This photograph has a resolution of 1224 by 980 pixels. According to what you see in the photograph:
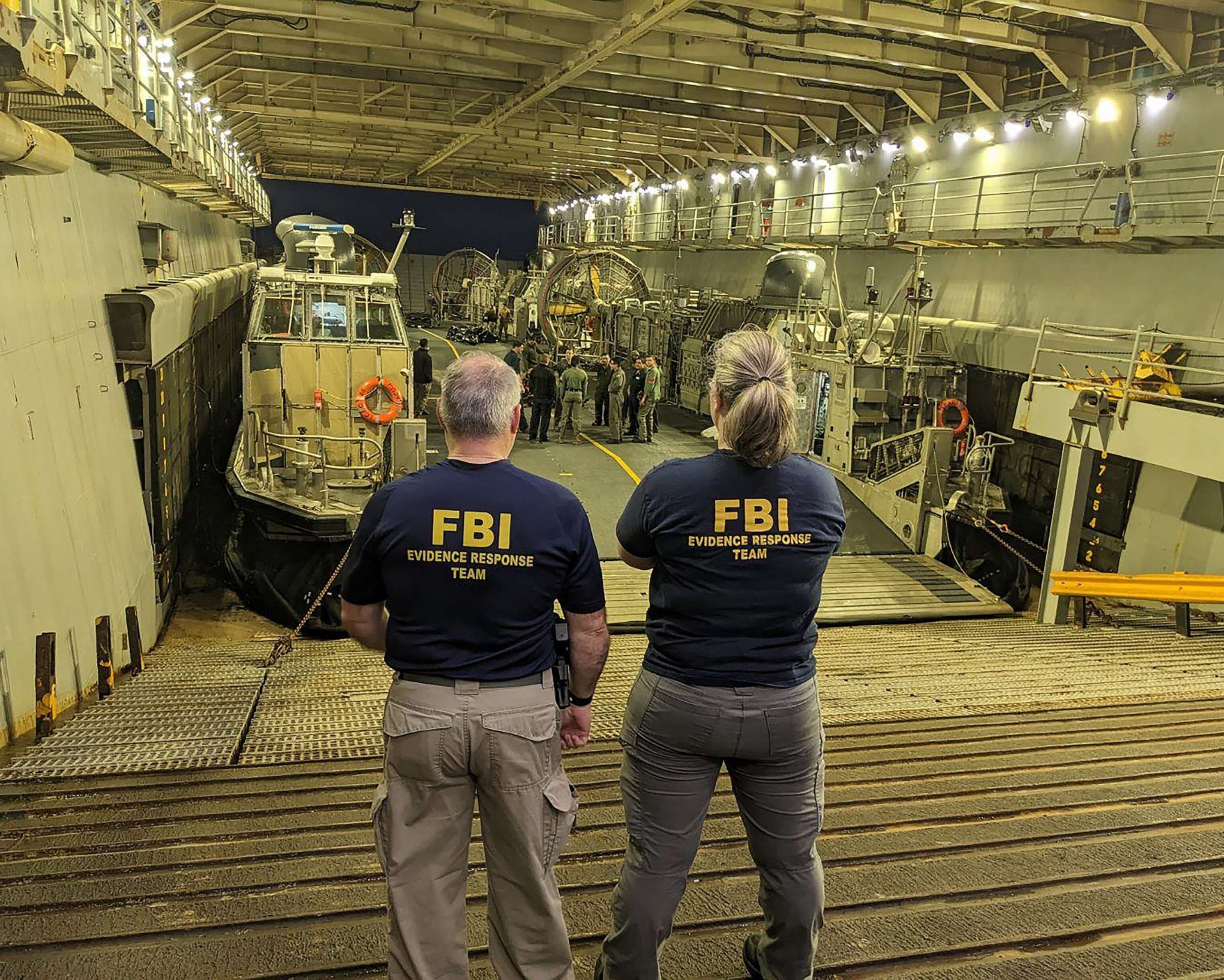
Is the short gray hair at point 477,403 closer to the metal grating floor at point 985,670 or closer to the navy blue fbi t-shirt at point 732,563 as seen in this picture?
the navy blue fbi t-shirt at point 732,563

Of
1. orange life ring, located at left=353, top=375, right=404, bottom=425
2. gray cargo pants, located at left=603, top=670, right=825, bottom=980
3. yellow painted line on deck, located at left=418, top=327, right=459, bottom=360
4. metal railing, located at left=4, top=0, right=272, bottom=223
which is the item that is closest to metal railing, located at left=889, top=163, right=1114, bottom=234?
orange life ring, located at left=353, top=375, right=404, bottom=425

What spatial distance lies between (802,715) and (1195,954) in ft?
5.00

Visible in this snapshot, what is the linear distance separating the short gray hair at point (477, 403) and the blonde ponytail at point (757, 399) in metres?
0.58

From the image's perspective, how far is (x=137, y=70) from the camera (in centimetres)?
816

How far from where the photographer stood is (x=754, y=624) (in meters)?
2.43

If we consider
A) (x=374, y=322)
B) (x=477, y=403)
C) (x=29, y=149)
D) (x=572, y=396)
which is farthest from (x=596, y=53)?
(x=477, y=403)

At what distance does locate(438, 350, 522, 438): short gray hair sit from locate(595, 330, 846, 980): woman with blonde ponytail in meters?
0.44

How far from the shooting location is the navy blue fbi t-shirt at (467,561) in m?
2.34

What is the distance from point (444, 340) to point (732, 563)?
3041 cm

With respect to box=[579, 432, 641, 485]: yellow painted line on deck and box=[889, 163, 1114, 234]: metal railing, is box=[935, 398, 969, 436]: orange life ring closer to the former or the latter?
box=[889, 163, 1114, 234]: metal railing

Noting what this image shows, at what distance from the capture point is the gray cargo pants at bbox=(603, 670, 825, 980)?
2406 mm

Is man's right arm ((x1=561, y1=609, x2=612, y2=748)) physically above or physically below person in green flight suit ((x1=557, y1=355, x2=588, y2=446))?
above

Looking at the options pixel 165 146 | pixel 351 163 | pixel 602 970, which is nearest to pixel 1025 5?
pixel 165 146

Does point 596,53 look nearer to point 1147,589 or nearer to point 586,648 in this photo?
point 1147,589
